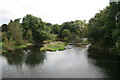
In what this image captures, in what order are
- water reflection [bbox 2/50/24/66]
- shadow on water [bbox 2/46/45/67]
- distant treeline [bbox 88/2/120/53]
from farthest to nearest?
distant treeline [bbox 88/2/120/53]
water reflection [bbox 2/50/24/66]
shadow on water [bbox 2/46/45/67]

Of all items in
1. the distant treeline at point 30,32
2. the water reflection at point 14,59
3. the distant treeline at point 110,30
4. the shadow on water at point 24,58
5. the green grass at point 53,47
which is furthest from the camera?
the distant treeline at point 30,32

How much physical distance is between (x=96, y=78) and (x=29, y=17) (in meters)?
61.8

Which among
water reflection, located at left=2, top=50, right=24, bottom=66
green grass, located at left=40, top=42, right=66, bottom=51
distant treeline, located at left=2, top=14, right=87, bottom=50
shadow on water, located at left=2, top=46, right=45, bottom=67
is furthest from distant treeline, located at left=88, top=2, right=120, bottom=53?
water reflection, located at left=2, top=50, right=24, bottom=66

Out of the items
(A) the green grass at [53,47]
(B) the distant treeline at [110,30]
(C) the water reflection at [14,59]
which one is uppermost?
(B) the distant treeline at [110,30]

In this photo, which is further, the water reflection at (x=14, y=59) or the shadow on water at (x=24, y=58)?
the water reflection at (x=14, y=59)

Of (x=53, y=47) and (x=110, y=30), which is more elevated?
(x=110, y=30)

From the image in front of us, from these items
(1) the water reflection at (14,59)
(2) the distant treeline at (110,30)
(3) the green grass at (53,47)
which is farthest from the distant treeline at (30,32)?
(1) the water reflection at (14,59)

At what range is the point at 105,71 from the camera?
719 inches

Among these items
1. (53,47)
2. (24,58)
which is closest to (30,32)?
(53,47)

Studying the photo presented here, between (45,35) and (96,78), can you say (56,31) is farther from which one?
(96,78)

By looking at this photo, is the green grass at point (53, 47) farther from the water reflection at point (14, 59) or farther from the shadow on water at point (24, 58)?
the water reflection at point (14, 59)

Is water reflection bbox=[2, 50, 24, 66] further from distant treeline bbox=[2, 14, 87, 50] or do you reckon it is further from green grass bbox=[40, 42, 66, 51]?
green grass bbox=[40, 42, 66, 51]

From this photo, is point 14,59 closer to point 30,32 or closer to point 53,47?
point 53,47

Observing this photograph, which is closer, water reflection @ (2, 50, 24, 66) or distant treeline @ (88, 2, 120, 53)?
water reflection @ (2, 50, 24, 66)
